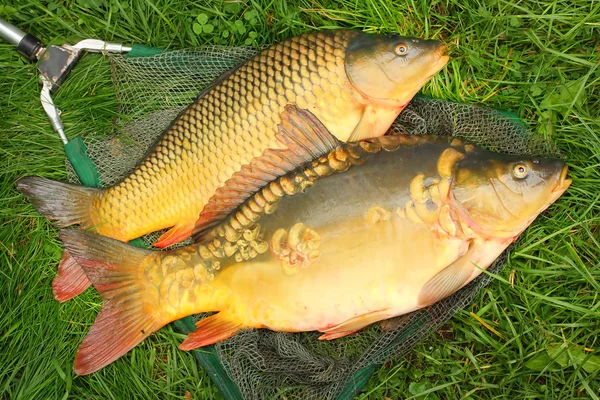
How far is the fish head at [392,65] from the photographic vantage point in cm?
217

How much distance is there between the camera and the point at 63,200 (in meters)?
2.37

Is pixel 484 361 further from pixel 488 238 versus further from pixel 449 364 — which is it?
pixel 488 238

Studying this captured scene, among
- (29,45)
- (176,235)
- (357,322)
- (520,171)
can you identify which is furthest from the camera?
(29,45)

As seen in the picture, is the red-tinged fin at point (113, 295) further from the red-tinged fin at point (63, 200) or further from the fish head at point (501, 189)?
the fish head at point (501, 189)

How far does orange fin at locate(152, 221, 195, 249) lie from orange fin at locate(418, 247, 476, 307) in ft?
3.12

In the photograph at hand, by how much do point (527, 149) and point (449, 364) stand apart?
880 mm

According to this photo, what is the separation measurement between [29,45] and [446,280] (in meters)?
2.00

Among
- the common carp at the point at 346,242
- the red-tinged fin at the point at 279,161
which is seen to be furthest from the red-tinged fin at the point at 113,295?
the red-tinged fin at the point at 279,161

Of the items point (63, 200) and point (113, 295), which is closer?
point (113, 295)

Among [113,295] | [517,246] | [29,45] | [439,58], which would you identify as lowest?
[517,246]

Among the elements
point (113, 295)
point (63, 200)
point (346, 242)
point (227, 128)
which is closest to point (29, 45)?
point (63, 200)

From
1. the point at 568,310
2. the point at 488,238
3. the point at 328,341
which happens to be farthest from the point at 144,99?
the point at 568,310

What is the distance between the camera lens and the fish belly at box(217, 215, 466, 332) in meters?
1.92

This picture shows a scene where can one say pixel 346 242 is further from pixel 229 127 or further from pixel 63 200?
pixel 63 200
